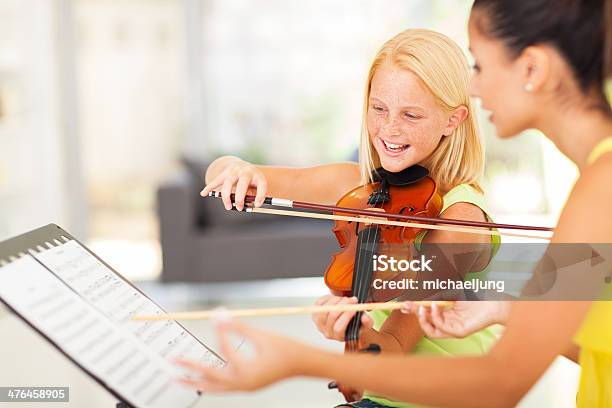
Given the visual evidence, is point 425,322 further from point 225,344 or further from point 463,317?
point 225,344

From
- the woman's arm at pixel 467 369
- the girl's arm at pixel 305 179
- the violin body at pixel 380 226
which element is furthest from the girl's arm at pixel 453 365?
the girl's arm at pixel 305 179

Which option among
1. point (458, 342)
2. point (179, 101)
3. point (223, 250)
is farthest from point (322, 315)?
point (179, 101)

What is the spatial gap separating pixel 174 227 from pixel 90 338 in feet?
9.31

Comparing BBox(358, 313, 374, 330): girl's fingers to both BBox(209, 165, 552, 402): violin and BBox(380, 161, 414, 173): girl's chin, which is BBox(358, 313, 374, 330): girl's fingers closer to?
BBox(209, 165, 552, 402): violin

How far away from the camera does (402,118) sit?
1117 millimetres

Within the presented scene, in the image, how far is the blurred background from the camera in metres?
4.46

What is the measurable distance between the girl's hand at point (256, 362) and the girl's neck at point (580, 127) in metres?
0.35

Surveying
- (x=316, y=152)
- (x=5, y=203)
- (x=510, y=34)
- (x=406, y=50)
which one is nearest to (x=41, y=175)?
(x=5, y=203)

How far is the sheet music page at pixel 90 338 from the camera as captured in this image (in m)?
0.84

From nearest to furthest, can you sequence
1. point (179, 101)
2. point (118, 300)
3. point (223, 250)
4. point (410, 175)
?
1. point (118, 300)
2. point (410, 175)
3. point (223, 250)
4. point (179, 101)

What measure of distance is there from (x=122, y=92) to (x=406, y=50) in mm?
3943

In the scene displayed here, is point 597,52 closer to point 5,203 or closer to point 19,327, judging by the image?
point 19,327

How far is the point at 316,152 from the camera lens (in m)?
5.06

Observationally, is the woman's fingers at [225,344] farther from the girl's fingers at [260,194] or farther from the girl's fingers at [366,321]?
the girl's fingers at [260,194]
